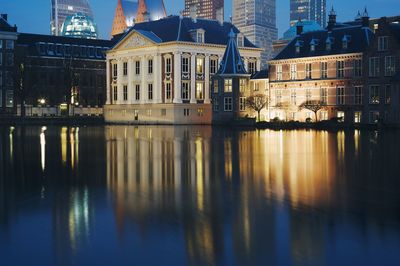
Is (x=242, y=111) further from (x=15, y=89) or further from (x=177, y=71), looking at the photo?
(x=15, y=89)

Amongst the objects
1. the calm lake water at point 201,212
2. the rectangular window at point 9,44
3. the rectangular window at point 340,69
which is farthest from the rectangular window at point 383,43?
the rectangular window at point 9,44

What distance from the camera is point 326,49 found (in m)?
84.7

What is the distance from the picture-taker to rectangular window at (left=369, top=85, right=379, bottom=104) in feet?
258

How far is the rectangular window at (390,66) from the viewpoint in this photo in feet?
250

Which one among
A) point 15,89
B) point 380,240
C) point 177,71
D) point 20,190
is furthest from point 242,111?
point 380,240

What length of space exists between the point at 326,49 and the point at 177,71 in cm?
2535

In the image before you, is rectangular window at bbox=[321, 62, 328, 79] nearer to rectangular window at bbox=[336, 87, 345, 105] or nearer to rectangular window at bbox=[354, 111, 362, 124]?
rectangular window at bbox=[336, 87, 345, 105]

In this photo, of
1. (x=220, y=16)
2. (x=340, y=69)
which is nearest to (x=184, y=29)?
(x=220, y=16)

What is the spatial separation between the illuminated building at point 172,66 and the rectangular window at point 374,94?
29.4m

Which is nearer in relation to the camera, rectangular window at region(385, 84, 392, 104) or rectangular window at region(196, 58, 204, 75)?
rectangular window at region(385, 84, 392, 104)

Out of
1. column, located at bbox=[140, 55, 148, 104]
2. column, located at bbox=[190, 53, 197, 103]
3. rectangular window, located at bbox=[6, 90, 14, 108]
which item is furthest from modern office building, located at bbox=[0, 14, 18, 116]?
column, located at bbox=[190, 53, 197, 103]

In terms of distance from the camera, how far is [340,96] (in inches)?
3280

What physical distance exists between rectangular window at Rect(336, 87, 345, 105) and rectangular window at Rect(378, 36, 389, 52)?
8.00 metres

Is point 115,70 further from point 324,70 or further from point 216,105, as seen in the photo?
point 324,70
